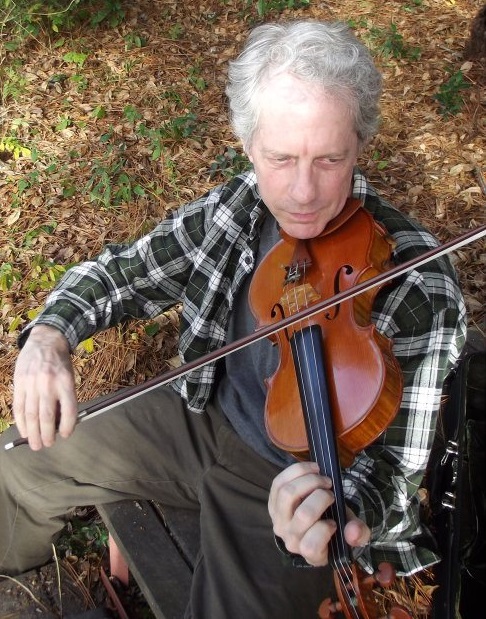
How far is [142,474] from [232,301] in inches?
22.8

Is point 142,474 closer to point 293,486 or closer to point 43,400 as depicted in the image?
point 43,400

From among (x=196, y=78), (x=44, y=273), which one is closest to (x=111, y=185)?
(x=44, y=273)

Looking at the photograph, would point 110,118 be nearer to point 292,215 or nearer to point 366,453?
point 292,215

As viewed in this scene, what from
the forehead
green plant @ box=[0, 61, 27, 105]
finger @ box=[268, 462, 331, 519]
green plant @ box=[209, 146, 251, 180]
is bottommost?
finger @ box=[268, 462, 331, 519]

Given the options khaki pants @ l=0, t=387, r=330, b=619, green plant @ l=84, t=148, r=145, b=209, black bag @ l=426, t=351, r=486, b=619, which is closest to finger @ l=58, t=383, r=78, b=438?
khaki pants @ l=0, t=387, r=330, b=619

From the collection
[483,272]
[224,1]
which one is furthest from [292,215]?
[224,1]

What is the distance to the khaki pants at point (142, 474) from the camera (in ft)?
5.63

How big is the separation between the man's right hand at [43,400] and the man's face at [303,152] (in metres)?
0.64

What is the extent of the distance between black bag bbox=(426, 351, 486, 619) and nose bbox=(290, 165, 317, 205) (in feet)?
2.10

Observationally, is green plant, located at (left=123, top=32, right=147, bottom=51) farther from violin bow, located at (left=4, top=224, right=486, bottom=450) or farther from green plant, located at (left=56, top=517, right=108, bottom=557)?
violin bow, located at (left=4, top=224, right=486, bottom=450)

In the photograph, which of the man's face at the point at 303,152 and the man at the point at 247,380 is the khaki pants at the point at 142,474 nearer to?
the man at the point at 247,380

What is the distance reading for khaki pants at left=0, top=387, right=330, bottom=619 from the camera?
1.72 metres

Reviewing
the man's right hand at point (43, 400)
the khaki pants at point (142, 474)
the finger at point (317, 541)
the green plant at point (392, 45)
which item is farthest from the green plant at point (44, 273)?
the green plant at point (392, 45)

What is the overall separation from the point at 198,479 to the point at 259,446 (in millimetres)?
222
